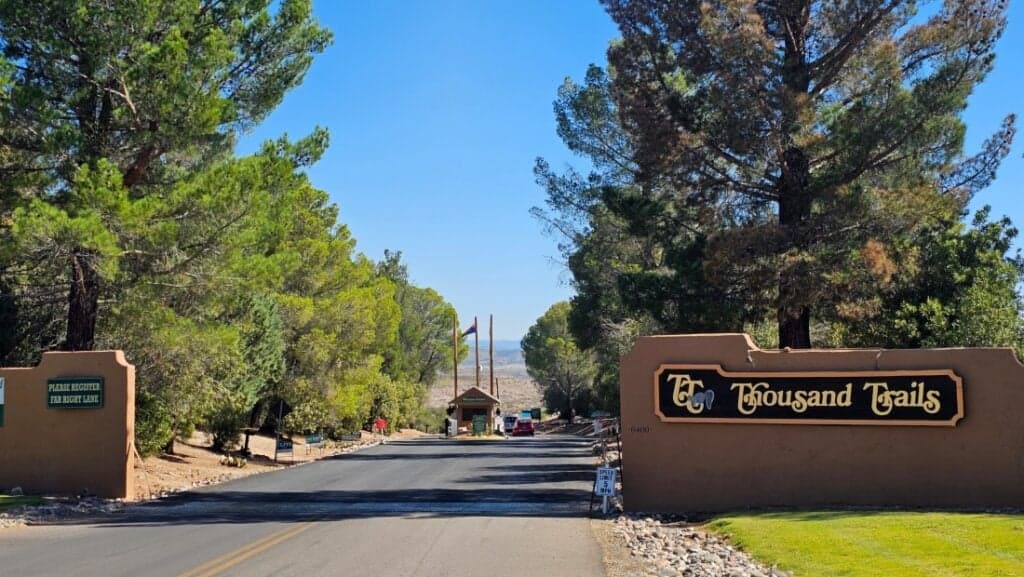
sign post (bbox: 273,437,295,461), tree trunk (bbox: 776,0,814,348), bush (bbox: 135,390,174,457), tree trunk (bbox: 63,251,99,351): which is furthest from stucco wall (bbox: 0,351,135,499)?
tree trunk (bbox: 776,0,814,348)

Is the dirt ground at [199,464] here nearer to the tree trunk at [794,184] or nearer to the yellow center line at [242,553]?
the yellow center line at [242,553]

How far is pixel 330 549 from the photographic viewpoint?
13.0 metres

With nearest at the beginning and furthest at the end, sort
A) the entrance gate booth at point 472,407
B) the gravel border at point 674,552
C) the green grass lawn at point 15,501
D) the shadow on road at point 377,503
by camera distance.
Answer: the gravel border at point 674,552
the shadow on road at point 377,503
the green grass lawn at point 15,501
the entrance gate booth at point 472,407

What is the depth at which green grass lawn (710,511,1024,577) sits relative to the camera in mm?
10359

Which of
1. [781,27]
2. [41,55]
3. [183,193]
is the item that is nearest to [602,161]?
[781,27]

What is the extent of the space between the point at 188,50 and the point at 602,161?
1165 cm

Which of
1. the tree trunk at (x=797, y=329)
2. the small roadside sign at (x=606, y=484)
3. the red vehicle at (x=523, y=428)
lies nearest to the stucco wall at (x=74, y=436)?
the small roadside sign at (x=606, y=484)

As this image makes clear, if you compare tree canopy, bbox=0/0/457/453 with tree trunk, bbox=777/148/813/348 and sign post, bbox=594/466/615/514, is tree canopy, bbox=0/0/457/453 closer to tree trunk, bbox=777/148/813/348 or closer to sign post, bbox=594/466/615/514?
sign post, bbox=594/466/615/514

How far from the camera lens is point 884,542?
12047mm

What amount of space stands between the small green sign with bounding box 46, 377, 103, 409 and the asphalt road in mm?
2430

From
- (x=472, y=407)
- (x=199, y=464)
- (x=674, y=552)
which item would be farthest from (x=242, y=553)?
(x=472, y=407)

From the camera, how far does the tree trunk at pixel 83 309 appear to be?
21469mm

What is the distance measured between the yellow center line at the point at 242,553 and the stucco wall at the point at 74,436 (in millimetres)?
6167

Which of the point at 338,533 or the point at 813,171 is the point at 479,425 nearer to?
the point at 813,171
